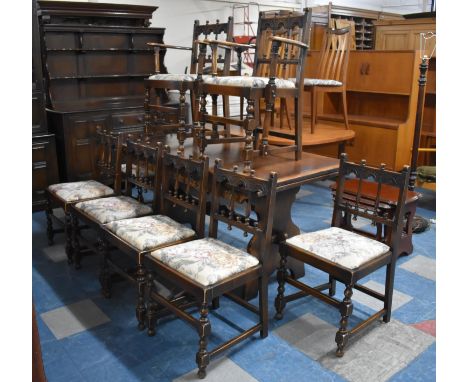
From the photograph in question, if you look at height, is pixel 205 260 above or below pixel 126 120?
below

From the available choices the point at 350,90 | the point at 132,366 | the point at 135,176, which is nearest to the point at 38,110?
the point at 135,176

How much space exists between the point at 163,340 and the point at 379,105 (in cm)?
424

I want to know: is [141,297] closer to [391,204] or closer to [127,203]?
[127,203]

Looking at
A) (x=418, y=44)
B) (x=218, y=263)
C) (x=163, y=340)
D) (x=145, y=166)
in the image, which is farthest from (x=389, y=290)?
(x=418, y=44)

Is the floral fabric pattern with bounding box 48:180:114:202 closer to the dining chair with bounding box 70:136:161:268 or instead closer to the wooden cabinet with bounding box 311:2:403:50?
the dining chair with bounding box 70:136:161:268

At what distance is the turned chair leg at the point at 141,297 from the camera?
2.22 m

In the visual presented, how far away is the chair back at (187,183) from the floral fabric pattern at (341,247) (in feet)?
1.51

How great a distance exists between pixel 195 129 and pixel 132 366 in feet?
4.94

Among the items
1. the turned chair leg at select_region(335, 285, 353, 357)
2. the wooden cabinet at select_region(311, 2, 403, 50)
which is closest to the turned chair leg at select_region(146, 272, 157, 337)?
the turned chair leg at select_region(335, 285, 353, 357)

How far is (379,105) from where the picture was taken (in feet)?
18.1

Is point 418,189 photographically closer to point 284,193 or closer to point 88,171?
point 284,193

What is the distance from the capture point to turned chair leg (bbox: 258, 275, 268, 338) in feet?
7.03

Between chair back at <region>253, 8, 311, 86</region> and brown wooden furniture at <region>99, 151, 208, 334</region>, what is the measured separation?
79 centimetres

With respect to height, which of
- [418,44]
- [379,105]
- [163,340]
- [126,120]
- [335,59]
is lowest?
[163,340]
